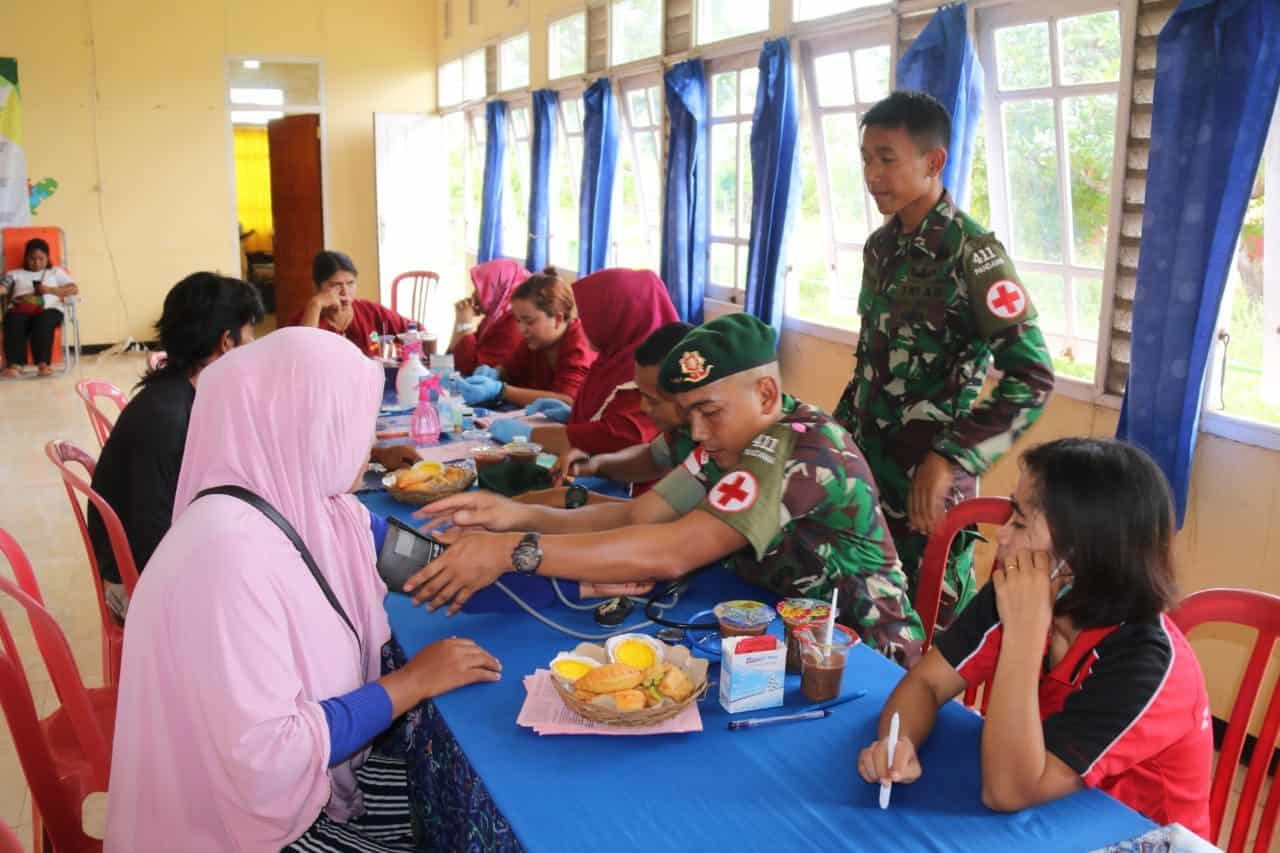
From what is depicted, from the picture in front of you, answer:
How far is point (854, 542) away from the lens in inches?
73.8

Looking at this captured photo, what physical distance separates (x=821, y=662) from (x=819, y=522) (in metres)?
0.40

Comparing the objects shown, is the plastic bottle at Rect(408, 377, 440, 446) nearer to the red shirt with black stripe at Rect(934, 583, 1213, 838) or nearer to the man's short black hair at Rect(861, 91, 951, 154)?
the man's short black hair at Rect(861, 91, 951, 154)

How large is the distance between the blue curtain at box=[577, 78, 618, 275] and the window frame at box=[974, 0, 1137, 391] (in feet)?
11.1

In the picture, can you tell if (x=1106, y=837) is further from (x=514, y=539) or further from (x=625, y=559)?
(x=514, y=539)

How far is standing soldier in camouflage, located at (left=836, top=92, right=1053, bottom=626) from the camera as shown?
2.34m

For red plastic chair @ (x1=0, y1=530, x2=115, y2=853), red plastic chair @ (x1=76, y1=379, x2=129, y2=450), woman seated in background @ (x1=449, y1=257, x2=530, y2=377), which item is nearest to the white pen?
red plastic chair @ (x1=0, y1=530, x2=115, y2=853)

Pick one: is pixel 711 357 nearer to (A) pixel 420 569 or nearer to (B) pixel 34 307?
(A) pixel 420 569

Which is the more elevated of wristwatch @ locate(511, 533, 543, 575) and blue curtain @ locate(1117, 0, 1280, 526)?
blue curtain @ locate(1117, 0, 1280, 526)

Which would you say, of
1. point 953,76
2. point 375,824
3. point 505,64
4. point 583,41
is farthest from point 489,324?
point 505,64

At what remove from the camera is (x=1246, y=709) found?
61.5 inches

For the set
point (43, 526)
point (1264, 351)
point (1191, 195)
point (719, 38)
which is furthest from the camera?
point (719, 38)

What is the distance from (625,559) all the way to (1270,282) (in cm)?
236

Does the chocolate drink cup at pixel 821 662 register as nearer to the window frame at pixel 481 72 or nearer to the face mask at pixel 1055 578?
the face mask at pixel 1055 578

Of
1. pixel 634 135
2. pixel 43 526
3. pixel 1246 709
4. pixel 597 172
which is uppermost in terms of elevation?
pixel 634 135
